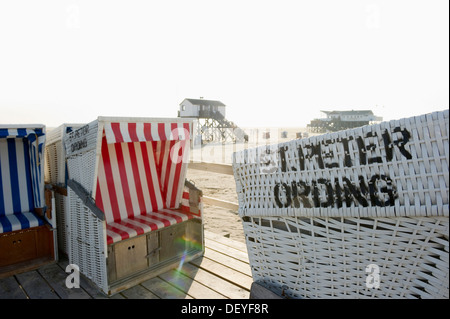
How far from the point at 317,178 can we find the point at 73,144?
109 inches

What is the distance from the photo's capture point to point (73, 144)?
10.7 feet

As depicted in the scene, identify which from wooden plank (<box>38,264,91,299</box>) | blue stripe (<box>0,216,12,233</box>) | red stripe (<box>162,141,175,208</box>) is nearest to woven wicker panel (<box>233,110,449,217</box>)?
wooden plank (<box>38,264,91,299</box>)

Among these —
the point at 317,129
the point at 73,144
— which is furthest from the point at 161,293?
the point at 317,129

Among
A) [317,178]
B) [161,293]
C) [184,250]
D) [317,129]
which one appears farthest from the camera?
[317,129]

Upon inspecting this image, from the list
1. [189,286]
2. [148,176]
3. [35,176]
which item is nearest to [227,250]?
[189,286]

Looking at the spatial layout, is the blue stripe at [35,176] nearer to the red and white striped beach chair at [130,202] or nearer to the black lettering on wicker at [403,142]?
the red and white striped beach chair at [130,202]

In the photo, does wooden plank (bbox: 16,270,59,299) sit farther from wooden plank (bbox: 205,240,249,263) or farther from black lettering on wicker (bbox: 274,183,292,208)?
black lettering on wicker (bbox: 274,183,292,208)

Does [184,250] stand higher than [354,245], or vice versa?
[354,245]

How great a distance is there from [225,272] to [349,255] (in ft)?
7.20

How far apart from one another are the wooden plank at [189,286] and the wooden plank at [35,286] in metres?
1.04

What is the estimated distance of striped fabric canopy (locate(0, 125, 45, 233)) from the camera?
3537 mm

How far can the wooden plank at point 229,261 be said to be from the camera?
3291 millimetres

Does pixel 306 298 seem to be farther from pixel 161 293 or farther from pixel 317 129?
pixel 317 129
